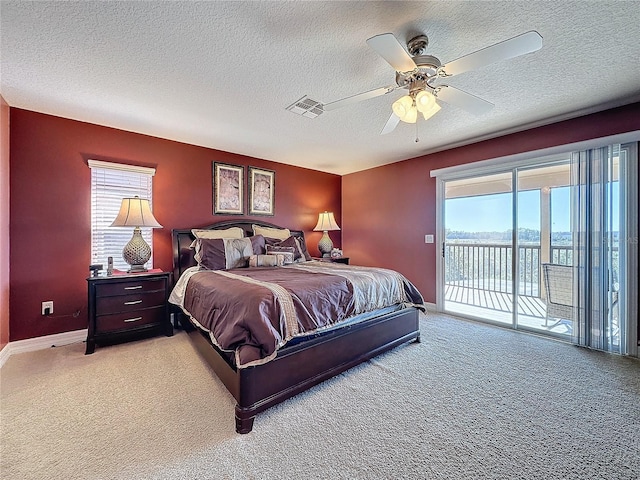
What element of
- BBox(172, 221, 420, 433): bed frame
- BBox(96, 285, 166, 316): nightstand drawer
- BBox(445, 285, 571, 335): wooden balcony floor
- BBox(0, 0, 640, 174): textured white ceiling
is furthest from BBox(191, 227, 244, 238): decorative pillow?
BBox(445, 285, 571, 335): wooden balcony floor

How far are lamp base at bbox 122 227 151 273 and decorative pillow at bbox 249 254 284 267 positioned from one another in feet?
3.85

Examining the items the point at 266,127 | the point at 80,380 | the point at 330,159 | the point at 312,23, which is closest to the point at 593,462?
the point at 312,23

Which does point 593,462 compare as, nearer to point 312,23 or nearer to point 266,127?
point 312,23

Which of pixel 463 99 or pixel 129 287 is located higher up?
pixel 463 99

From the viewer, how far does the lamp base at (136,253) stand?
10.1ft

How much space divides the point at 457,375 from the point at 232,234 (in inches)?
124

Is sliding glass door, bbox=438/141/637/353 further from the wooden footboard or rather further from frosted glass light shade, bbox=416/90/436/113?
frosted glass light shade, bbox=416/90/436/113

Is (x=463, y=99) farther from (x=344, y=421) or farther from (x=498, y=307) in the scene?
(x=498, y=307)

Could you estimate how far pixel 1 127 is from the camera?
2518mm

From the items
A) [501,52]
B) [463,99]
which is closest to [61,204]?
[463,99]

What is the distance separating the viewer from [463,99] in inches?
78.5

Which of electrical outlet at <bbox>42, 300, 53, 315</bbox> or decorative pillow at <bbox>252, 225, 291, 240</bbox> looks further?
decorative pillow at <bbox>252, 225, 291, 240</bbox>

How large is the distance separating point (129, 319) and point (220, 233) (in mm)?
1447

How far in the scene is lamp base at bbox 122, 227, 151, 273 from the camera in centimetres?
308
